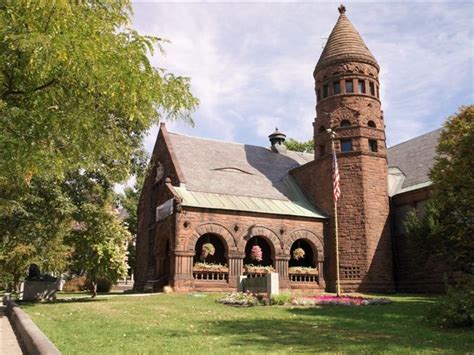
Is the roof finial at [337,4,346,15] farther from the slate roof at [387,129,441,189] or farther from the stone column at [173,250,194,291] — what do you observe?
the stone column at [173,250,194,291]

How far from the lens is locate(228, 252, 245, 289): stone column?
86.2 ft

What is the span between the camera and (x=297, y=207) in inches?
1181

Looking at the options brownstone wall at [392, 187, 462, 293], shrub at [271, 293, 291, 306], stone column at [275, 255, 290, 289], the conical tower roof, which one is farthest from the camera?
the conical tower roof

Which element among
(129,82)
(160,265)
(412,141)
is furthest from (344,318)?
(412,141)

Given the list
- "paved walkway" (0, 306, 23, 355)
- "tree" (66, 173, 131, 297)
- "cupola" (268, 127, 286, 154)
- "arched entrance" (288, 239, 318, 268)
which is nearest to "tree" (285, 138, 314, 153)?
"cupola" (268, 127, 286, 154)

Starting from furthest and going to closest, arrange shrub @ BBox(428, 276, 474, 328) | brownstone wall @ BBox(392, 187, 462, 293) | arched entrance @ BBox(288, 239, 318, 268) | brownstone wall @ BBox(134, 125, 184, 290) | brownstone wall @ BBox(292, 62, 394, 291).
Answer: brownstone wall @ BBox(134, 125, 184, 290) → arched entrance @ BBox(288, 239, 318, 268) → brownstone wall @ BBox(292, 62, 394, 291) → brownstone wall @ BBox(392, 187, 462, 293) → shrub @ BBox(428, 276, 474, 328)

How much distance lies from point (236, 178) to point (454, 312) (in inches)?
827

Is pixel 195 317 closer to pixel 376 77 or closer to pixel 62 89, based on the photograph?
pixel 62 89

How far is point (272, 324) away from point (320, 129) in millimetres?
22066

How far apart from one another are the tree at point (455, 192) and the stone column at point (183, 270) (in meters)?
12.5

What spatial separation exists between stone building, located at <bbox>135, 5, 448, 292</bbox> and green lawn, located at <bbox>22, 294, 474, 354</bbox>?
456 inches

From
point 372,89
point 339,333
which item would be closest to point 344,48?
A: point 372,89

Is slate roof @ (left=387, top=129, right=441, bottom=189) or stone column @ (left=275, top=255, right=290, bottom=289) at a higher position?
slate roof @ (left=387, top=129, right=441, bottom=189)

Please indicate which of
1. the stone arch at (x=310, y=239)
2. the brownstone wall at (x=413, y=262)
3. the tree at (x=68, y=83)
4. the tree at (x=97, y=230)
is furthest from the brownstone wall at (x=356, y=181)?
the tree at (x=68, y=83)
